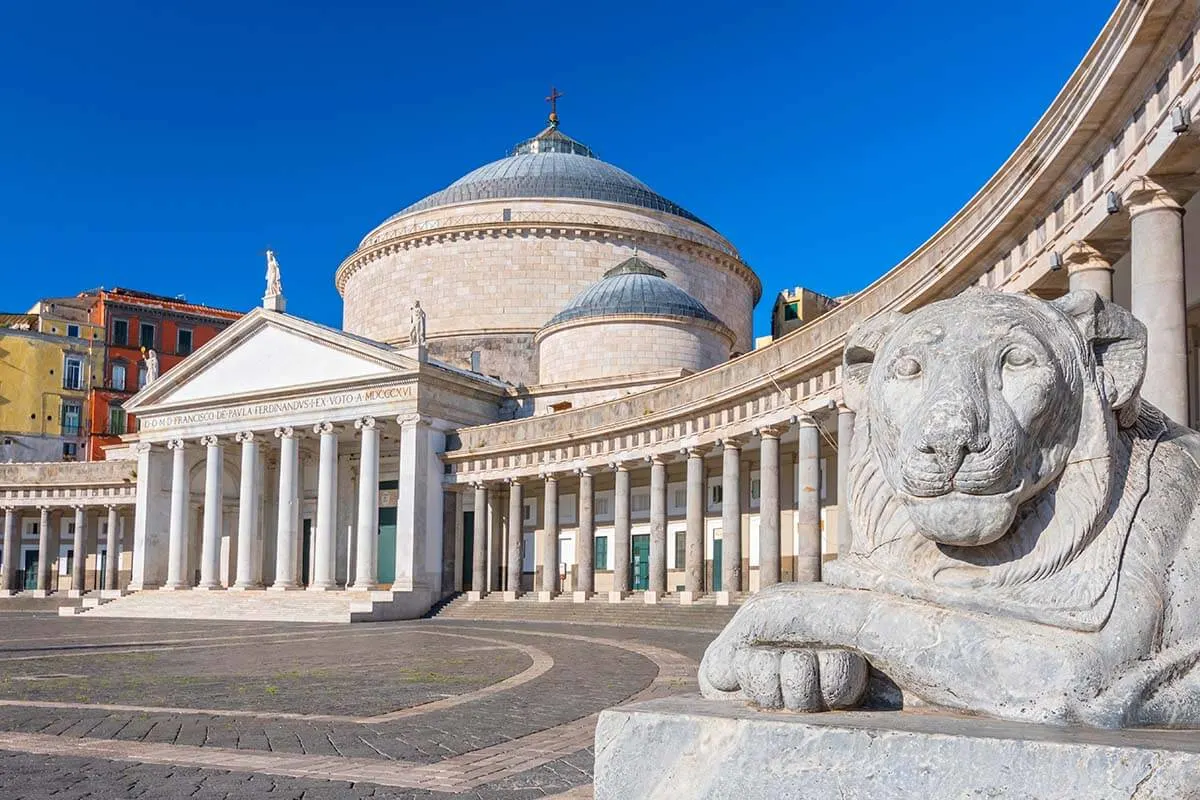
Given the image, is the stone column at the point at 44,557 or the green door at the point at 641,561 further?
the stone column at the point at 44,557

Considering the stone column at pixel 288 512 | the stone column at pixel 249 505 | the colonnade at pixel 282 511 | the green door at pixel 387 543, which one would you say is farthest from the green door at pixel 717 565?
the stone column at pixel 249 505

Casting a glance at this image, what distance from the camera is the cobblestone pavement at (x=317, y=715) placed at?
8.21 m

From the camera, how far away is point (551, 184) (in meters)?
62.2

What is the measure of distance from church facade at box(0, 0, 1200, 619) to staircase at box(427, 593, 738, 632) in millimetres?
669

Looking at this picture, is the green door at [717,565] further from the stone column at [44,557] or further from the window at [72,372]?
the window at [72,372]

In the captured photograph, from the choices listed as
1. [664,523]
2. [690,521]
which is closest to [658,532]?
[664,523]

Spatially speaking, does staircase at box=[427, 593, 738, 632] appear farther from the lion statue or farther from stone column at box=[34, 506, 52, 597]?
the lion statue

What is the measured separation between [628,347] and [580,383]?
103 inches

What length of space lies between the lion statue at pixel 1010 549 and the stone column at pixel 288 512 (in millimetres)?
44812

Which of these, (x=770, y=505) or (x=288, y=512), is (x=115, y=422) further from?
(x=770, y=505)

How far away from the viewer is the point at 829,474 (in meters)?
37.8

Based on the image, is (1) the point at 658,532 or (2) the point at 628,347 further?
(2) the point at 628,347

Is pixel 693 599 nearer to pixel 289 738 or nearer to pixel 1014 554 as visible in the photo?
pixel 289 738

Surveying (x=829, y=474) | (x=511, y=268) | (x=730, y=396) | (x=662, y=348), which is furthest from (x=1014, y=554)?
(x=511, y=268)
